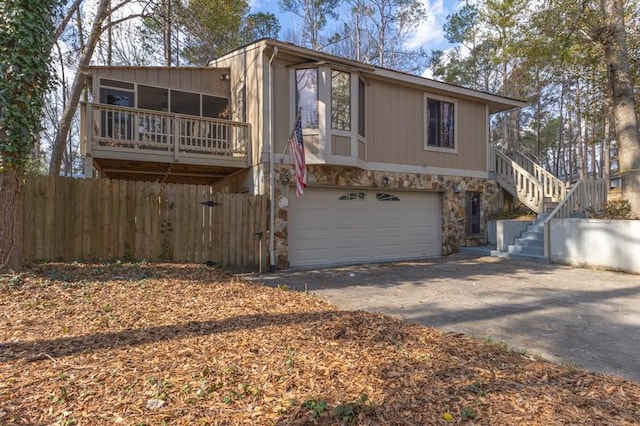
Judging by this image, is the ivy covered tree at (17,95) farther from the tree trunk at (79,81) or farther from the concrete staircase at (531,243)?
the concrete staircase at (531,243)

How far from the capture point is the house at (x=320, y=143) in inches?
331

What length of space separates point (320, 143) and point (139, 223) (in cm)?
413

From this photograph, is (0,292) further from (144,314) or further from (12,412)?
(12,412)

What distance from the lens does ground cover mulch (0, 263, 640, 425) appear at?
7.16 ft

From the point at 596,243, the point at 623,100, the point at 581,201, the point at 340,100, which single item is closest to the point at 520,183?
the point at 581,201

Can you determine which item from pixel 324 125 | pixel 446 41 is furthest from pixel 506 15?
pixel 324 125

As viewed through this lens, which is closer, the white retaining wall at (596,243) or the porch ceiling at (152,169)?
the white retaining wall at (596,243)

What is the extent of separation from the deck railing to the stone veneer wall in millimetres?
1704

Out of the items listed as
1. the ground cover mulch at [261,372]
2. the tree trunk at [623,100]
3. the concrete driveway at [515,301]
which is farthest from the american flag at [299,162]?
the tree trunk at [623,100]

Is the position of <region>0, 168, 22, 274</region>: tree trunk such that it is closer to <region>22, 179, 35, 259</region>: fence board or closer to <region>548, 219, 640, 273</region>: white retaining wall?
<region>22, 179, 35, 259</region>: fence board

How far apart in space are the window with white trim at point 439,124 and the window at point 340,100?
3102 mm

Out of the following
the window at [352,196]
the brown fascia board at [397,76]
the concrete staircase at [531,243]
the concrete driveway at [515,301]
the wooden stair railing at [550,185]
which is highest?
the brown fascia board at [397,76]

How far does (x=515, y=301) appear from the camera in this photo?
5430mm

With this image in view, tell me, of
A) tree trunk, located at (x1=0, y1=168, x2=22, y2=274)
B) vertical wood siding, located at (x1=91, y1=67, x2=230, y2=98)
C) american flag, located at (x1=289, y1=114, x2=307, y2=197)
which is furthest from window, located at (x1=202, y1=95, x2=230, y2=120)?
tree trunk, located at (x1=0, y1=168, x2=22, y2=274)
